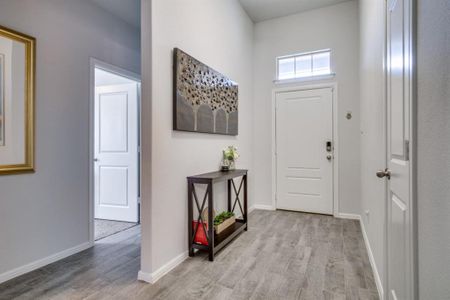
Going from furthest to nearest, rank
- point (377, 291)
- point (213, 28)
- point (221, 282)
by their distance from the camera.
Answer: point (213, 28) < point (221, 282) < point (377, 291)

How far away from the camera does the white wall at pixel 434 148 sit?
0.71 m

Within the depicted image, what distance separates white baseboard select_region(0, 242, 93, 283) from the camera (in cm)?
205

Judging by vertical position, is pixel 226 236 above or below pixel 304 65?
below

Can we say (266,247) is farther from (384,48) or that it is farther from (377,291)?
(384,48)

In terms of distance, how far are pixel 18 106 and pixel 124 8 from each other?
1670 mm

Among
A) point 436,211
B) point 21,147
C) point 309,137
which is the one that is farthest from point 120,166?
point 436,211

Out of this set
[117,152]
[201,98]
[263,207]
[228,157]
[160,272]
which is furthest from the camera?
[263,207]

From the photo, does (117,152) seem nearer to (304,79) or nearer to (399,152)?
(304,79)

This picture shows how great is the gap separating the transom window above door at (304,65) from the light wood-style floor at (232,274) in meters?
2.49

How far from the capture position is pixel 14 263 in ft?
6.91

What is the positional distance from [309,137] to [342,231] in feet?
4.87

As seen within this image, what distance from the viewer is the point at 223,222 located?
9.01ft

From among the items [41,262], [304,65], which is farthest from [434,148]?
[304,65]

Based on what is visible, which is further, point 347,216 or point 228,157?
point 347,216
